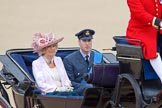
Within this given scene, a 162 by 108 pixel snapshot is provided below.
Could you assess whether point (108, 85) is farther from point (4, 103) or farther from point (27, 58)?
point (27, 58)

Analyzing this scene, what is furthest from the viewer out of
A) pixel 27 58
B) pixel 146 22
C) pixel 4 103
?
pixel 27 58

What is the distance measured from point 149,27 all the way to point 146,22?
0.45 feet

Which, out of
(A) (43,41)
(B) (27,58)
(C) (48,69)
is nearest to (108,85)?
(C) (48,69)

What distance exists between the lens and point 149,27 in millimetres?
5742

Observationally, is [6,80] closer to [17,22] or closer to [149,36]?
[149,36]

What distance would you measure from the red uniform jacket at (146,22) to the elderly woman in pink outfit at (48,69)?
941mm

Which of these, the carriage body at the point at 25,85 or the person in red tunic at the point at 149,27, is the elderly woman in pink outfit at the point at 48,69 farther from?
the person in red tunic at the point at 149,27

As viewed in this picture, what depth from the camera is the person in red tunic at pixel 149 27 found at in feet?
18.3

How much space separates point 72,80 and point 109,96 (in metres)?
0.61

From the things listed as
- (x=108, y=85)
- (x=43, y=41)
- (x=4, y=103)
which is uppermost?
(x=43, y=41)

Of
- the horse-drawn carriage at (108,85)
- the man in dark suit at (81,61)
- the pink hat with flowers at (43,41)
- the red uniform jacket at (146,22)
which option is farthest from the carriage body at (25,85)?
the red uniform jacket at (146,22)

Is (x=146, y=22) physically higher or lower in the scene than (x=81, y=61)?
higher

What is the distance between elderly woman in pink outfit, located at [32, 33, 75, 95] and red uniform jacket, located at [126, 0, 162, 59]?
0.94 metres

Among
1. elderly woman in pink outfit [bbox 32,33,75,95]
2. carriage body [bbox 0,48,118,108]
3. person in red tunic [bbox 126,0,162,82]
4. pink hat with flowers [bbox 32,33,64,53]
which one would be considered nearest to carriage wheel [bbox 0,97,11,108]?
carriage body [bbox 0,48,118,108]
